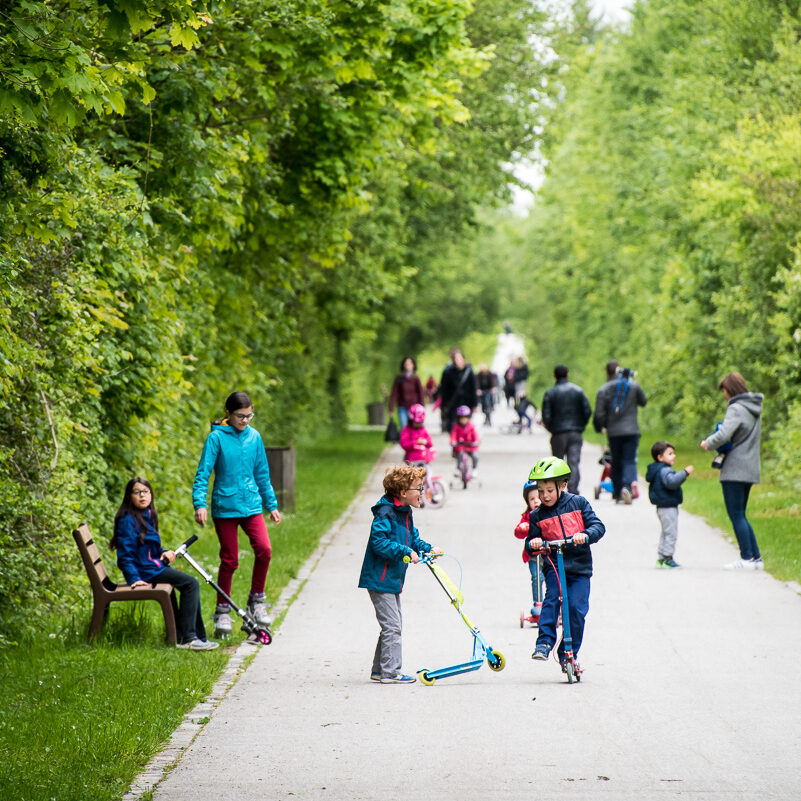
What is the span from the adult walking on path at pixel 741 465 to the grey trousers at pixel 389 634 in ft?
18.6

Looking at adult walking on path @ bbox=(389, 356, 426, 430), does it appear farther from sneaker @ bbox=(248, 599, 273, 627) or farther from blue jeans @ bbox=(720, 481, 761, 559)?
sneaker @ bbox=(248, 599, 273, 627)

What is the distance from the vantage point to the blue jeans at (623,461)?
64.1ft

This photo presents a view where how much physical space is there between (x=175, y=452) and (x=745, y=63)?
16.8 m

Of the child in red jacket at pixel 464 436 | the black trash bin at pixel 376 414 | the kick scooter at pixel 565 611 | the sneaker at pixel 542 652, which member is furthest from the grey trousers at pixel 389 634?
the black trash bin at pixel 376 414

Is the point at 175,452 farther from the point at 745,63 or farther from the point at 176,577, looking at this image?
Result: the point at 745,63

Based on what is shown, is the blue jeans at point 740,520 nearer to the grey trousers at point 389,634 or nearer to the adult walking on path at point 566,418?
the adult walking on path at point 566,418

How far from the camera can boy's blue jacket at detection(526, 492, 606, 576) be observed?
8648mm

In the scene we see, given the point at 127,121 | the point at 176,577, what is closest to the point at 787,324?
→ the point at 127,121

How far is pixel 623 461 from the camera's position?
64.5 ft

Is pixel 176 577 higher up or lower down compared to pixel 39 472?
lower down

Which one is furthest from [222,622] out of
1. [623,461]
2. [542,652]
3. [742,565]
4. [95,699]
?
[623,461]

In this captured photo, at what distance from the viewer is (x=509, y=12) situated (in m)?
29.0

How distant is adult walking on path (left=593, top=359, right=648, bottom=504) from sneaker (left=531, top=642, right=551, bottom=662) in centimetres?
1076

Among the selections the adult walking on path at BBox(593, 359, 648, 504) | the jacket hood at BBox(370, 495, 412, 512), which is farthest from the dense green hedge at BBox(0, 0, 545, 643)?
the adult walking on path at BBox(593, 359, 648, 504)
